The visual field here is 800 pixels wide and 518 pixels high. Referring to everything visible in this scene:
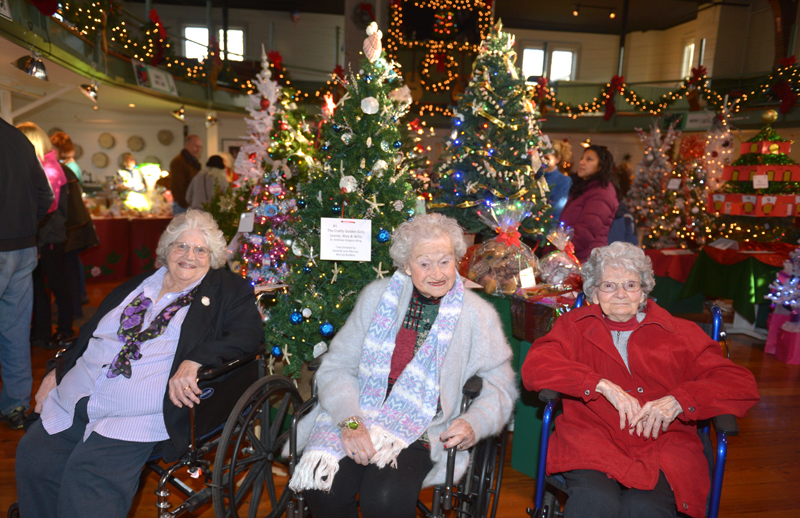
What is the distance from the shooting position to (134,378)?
6.44 ft

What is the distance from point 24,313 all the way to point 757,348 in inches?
244

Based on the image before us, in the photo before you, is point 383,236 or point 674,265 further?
point 674,265

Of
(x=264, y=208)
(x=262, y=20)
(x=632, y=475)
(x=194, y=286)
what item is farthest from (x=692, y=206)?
(x=262, y=20)

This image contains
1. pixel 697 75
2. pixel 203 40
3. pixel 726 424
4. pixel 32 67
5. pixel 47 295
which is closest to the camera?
pixel 726 424

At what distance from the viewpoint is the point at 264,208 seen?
3.75 metres

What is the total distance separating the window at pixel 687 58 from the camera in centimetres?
1420

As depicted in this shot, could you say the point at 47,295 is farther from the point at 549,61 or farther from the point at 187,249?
the point at 549,61

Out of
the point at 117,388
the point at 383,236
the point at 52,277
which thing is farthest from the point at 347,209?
the point at 52,277

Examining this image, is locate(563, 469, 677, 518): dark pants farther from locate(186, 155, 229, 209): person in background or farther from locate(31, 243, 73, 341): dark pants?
locate(186, 155, 229, 209): person in background

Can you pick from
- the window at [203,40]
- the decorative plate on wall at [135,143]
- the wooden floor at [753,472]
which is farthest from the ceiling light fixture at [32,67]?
the window at [203,40]

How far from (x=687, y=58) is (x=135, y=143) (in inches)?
595

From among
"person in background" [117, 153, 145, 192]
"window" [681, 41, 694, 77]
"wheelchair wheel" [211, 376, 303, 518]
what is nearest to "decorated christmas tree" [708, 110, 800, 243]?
"wheelchair wheel" [211, 376, 303, 518]

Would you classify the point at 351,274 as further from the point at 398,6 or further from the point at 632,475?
the point at 398,6

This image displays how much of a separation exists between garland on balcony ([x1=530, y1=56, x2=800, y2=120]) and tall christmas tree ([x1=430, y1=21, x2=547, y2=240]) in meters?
3.66
